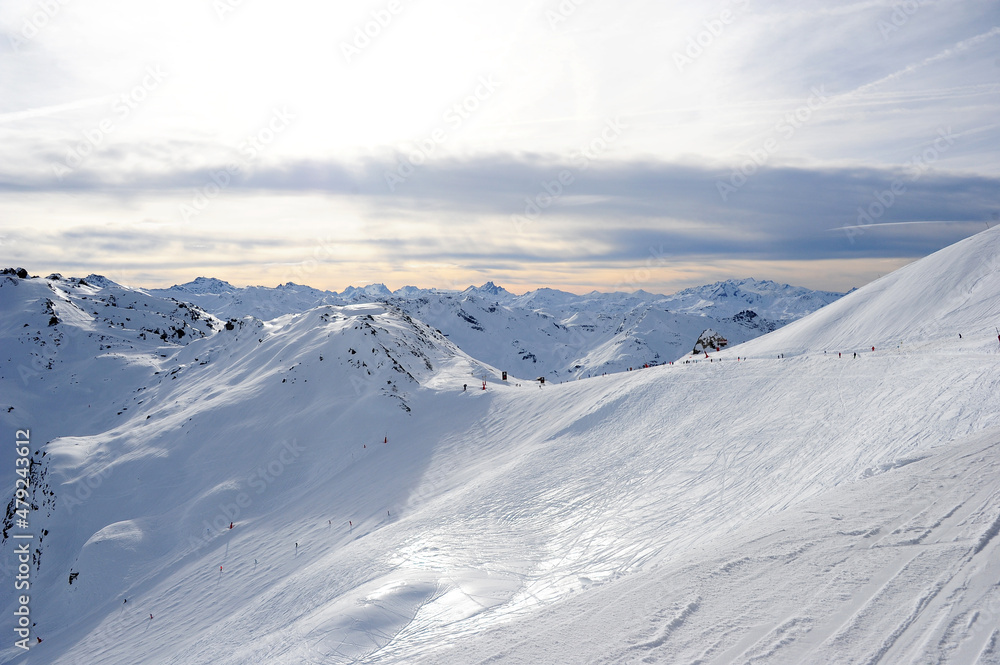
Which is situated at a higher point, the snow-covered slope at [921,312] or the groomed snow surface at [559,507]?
the snow-covered slope at [921,312]

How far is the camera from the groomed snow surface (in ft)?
31.9

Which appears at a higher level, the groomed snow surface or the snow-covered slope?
the snow-covered slope

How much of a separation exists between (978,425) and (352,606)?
2140 centimetres

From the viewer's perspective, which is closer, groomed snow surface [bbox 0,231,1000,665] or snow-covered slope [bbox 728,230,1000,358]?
groomed snow surface [bbox 0,231,1000,665]

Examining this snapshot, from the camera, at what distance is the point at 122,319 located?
98688mm

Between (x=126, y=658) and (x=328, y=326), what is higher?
(x=328, y=326)

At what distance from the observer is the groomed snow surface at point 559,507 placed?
382 inches

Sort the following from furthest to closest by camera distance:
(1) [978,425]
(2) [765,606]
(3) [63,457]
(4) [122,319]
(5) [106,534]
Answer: (4) [122,319], (3) [63,457], (5) [106,534], (1) [978,425], (2) [765,606]

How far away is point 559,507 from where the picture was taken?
22969mm

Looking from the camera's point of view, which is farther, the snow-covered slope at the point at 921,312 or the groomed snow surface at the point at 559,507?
the snow-covered slope at the point at 921,312

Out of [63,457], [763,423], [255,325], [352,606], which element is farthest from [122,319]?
[763,423]

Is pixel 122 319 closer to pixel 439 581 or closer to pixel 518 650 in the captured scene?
pixel 439 581

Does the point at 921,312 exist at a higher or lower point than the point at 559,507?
higher

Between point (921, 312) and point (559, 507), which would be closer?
point (559, 507)
